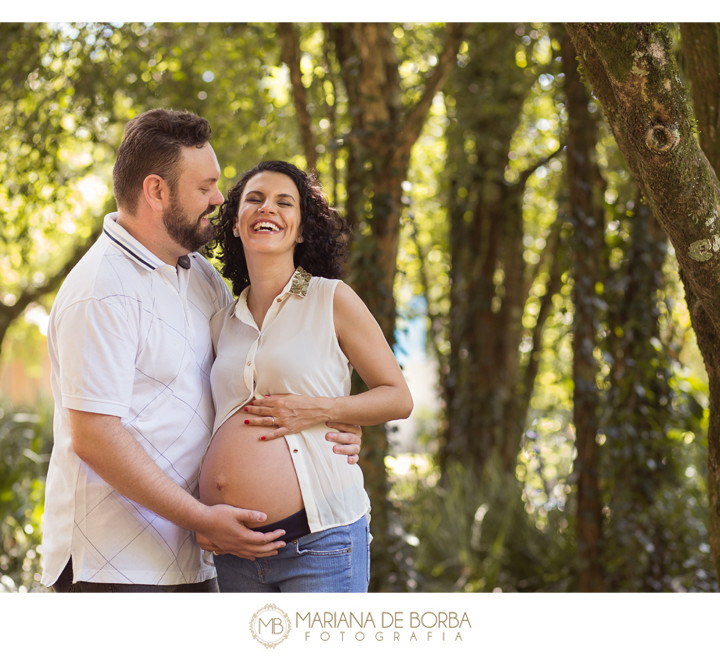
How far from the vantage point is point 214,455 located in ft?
5.84

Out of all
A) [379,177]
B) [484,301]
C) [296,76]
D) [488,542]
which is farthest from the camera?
[484,301]

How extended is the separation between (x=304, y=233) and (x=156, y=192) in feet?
1.24

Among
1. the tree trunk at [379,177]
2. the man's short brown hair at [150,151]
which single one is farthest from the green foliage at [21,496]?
the man's short brown hair at [150,151]

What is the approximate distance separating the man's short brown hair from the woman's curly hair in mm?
201

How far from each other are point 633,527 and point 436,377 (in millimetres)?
2511

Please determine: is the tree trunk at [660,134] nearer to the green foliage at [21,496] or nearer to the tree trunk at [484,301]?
the green foliage at [21,496]

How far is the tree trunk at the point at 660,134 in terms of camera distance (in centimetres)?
162

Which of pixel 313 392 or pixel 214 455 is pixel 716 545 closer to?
pixel 313 392

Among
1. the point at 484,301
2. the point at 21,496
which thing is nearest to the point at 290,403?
the point at 21,496

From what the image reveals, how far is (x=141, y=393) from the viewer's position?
1.74 meters

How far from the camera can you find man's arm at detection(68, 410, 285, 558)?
163 cm

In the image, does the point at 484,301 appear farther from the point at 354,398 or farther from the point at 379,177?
Answer: the point at 354,398
